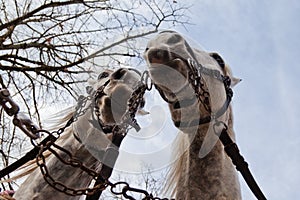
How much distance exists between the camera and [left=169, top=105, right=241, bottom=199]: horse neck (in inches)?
55.4

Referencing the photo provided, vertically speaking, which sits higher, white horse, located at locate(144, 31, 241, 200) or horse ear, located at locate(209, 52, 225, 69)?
horse ear, located at locate(209, 52, 225, 69)

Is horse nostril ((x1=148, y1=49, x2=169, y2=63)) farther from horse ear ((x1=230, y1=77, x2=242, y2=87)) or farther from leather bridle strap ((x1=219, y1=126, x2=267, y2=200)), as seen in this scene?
horse ear ((x1=230, y1=77, x2=242, y2=87))

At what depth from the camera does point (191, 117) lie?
1.49 metres

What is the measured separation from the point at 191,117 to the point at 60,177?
753 mm

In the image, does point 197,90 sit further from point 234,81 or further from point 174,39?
point 234,81

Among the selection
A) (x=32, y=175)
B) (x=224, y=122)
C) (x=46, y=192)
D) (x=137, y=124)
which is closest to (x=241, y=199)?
(x=224, y=122)

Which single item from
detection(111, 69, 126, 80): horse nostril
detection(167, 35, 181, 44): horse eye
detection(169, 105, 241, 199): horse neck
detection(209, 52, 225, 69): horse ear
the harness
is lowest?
detection(169, 105, 241, 199): horse neck

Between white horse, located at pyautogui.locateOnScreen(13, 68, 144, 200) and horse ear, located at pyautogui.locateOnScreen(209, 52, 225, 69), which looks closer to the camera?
horse ear, located at pyautogui.locateOnScreen(209, 52, 225, 69)

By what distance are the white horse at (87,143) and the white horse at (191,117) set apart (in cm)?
51

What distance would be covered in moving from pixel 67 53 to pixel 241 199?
2820 millimetres

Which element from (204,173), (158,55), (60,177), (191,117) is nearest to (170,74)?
(158,55)

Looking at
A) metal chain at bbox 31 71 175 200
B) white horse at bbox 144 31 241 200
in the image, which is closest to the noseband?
white horse at bbox 144 31 241 200

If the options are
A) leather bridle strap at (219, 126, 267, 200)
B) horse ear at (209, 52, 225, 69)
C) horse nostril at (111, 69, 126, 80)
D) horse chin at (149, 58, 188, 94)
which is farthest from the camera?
horse nostril at (111, 69, 126, 80)

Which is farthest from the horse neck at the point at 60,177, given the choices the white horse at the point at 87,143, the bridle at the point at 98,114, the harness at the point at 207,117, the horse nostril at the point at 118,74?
the harness at the point at 207,117
